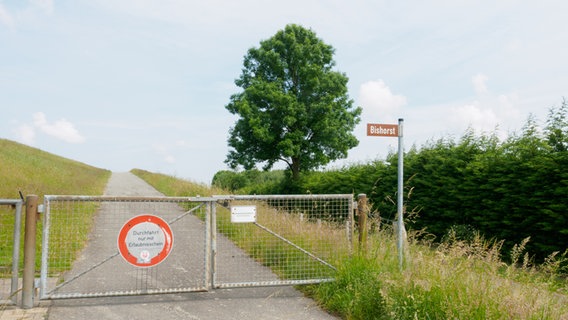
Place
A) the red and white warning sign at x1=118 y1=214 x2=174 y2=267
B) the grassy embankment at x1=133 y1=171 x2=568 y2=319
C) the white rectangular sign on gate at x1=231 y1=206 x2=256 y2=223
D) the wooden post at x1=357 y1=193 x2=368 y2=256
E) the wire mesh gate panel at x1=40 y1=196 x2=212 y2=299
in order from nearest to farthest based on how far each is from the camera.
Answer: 1. the grassy embankment at x1=133 y1=171 x2=568 y2=319
2. the wire mesh gate panel at x1=40 y1=196 x2=212 y2=299
3. the red and white warning sign at x1=118 y1=214 x2=174 y2=267
4. the white rectangular sign on gate at x1=231 y1=206 x2=256 y2=223
5. the wooden post at x1=357 y1=193 x2=368 y2=256

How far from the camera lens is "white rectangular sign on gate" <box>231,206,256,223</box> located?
7066 mm

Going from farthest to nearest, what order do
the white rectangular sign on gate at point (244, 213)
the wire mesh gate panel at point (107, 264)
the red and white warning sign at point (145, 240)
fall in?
the white rectangular sign on gate at point (244, 213), the red and white warning sign at point (145, 240), the wire mesh gate panel at point (107, 264)

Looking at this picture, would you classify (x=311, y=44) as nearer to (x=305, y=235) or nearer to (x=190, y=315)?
(x=305, y=235)

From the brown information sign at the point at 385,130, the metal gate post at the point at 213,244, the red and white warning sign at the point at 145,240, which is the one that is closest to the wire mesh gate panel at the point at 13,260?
the red and white warning sign at the point at 145,240

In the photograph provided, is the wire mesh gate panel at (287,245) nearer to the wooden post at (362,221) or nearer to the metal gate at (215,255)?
the metal gate at (215,255)

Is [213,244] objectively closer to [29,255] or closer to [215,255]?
[215,255]

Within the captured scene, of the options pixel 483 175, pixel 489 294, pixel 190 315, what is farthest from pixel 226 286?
pixel 483 175

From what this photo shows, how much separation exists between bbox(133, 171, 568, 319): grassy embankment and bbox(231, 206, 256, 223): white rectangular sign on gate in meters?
1.46

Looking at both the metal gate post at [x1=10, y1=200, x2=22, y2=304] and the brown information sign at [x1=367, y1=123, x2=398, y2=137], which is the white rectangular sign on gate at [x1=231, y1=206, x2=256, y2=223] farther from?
the metal gate post at [x1=10, y1=200, x2=22, y2=304]

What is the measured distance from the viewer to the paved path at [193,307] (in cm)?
602

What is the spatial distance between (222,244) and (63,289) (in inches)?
167

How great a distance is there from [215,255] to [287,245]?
1944 millimetres

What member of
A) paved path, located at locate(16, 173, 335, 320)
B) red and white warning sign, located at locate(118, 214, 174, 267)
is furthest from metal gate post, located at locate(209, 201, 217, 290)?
red and white warning sign, located at locate(118, 214, 174, 267)

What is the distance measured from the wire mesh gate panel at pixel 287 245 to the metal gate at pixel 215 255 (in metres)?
0.02
